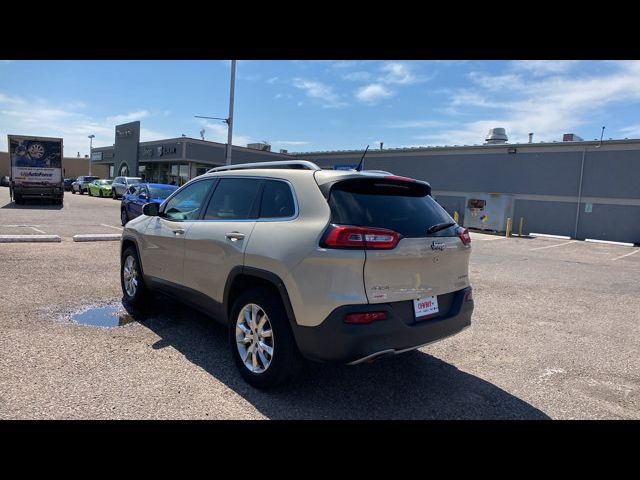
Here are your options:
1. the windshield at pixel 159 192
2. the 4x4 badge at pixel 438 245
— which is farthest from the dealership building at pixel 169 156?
the 4x4 badge at pixel 438 245

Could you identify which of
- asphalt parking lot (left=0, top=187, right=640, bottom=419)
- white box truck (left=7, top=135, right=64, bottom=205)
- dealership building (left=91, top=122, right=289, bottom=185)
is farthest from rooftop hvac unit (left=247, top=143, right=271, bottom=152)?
asphalt parking lot (left=0, top=187, right=640, bottom=419)

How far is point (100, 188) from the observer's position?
3531cm

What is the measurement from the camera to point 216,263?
3928 millimetres

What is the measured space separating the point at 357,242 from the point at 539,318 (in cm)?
440

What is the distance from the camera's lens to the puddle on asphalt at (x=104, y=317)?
4.97 meters

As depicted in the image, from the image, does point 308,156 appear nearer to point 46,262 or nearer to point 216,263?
point 46,262

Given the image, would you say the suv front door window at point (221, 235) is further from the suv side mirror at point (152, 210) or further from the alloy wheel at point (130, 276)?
the alloy wheel at point (130, 276)

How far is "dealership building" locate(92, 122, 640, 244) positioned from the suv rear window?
1538 cm

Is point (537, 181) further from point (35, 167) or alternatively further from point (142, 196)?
point (35, 167)

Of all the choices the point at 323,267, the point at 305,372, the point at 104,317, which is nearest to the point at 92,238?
the point at 104,317

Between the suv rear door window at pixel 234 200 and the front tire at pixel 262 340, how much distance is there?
788mm

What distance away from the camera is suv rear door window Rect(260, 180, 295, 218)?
347 centimetres

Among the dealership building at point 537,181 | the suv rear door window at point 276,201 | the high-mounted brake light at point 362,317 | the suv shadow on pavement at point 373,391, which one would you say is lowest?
the suv shadow on pavement at point 373,391

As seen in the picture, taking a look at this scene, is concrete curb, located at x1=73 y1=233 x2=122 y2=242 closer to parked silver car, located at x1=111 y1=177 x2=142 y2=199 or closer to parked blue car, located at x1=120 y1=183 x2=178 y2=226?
parked blue car, located at x1=120 y1=183 x2=178 y2=226
